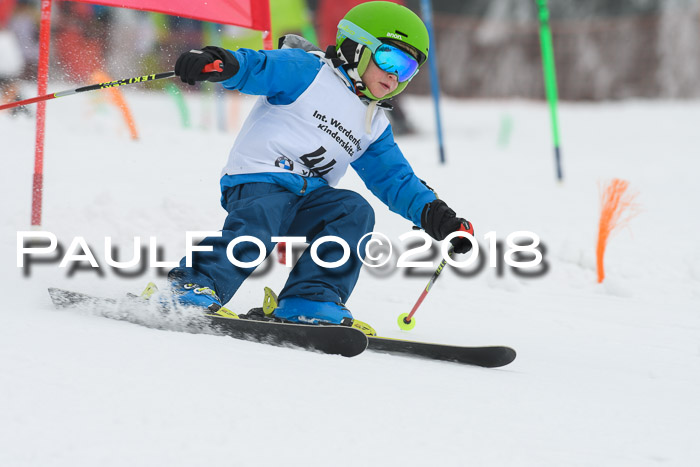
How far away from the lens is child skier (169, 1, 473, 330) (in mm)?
2680

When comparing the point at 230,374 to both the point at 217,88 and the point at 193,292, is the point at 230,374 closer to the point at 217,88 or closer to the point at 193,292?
the point at 193,292

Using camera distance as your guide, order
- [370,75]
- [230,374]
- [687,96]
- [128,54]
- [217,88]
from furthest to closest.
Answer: [687,96] → [217,88] → [128,54] → [370,75] → [230,374]

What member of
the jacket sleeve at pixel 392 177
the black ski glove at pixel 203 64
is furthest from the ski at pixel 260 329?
the jacket sleeve at pixel 392 177

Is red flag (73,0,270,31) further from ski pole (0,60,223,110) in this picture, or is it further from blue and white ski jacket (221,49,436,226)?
blue and white ski jacket (221,49,436,226)

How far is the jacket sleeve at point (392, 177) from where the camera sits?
3.04 m

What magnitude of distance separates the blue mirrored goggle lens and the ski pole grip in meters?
0.60

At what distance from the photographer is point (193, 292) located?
2.56 metres

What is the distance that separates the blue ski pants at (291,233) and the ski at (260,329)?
0.22m

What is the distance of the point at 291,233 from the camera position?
2955 mm

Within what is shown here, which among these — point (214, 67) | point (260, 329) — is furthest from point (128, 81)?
point (260, 329)

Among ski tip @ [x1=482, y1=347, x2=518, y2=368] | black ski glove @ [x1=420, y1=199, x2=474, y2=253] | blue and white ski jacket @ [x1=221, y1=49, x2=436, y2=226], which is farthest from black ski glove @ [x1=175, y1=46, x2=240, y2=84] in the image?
ski tip @ [x1=482, y1=347, x2=518, y2=368]

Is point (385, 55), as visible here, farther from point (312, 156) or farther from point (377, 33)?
point (312, 156)

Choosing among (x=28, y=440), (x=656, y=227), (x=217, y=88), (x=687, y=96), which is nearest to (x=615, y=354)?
(x=28, y=440)

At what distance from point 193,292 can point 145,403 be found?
932 millimetres
